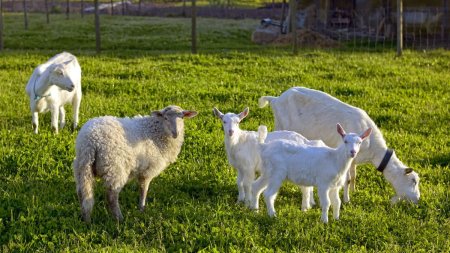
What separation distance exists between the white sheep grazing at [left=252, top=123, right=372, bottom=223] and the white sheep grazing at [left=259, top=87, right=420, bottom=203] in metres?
0.94

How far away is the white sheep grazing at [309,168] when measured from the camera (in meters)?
6.39

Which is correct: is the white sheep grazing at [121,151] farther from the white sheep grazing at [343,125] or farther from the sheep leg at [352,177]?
the sheep leg at [352,177]

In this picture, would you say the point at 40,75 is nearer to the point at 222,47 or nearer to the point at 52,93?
the point at 52,93

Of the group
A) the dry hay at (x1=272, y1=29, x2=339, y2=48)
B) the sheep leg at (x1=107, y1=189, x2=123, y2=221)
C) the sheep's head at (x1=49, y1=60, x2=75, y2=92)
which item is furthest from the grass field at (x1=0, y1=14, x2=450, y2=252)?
the dry hay at (x1=272, y1=29, x2=339, y2=48)

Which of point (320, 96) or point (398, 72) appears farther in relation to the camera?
point (398, 72)

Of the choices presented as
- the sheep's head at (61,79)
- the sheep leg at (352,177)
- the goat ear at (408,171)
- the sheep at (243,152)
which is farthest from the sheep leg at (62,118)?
the goat ear at (408,171)

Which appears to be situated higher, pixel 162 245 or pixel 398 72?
pixel 398 72

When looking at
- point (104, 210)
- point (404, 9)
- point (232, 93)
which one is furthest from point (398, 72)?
point (404, 9)

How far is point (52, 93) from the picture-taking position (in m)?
9.62

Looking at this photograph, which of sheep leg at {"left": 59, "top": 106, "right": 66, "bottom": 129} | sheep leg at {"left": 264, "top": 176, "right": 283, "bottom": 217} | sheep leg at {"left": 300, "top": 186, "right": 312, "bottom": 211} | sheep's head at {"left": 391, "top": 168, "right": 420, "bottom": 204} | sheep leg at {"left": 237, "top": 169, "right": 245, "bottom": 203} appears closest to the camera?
sheep leg at {"left": 264, "top": 176, "right": 283, "bottom": 217}

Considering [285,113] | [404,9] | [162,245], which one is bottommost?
[162,245]

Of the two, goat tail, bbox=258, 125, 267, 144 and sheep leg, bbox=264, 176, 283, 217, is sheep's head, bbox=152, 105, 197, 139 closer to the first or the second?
goat tail, bbox=258, 125, 267, 144

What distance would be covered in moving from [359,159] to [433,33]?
20.6 m

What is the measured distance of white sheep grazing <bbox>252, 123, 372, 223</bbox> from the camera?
6.39m
